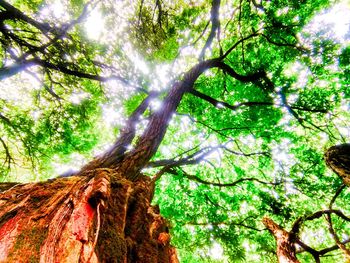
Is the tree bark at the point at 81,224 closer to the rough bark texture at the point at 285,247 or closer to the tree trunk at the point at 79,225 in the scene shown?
the tree trunk at the point at 79,225

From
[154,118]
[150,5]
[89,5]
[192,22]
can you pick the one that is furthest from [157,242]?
[192,22]

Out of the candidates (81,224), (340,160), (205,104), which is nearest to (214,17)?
(205,104)

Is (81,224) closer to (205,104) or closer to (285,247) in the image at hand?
(285,247)

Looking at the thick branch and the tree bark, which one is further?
the thick branch

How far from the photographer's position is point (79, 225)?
4.70 ft

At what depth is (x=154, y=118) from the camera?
4555 mm

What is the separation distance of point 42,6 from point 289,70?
8043mm

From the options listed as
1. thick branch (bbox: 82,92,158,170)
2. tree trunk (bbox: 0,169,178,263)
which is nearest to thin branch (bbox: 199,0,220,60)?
thick branch (bbox: 82,92,158,170)

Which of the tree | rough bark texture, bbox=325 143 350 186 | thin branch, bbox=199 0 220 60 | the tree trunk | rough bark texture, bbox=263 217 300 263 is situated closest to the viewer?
the tree trunk

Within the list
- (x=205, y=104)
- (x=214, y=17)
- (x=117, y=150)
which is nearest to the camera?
(x=117, y=150)

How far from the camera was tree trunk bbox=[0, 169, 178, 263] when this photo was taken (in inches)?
49.9

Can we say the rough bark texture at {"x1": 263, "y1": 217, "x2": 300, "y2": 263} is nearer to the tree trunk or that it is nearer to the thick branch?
the tree trunk

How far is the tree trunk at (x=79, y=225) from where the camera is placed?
1269 millimetres

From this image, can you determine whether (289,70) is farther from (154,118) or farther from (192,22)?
(154,118)
